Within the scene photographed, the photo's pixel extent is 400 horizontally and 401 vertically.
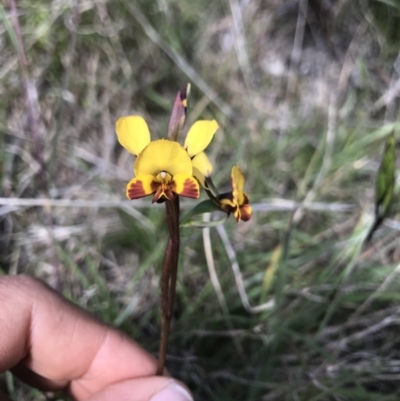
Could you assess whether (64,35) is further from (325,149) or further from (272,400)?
(272,400)

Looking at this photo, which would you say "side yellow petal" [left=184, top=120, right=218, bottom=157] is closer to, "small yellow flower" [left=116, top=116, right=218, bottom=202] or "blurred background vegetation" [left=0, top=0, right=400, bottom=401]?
"small yellow flower" [left=116, top=116, right=218, bottom=202]

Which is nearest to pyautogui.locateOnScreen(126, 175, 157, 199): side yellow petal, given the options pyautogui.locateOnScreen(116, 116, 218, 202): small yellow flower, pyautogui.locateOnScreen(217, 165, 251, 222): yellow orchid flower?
pyautogui.locateOnScreen(116, 116, 218, 202): small yellow flower

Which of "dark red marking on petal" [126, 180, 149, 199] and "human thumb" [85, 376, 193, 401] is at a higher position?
"dark red marking on petal" [126, 180, 149, 199]

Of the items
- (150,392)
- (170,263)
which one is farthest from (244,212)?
(150,392)

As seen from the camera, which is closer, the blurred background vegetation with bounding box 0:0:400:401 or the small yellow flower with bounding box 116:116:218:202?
the small yellow flower with bounding box 116:116:218:202

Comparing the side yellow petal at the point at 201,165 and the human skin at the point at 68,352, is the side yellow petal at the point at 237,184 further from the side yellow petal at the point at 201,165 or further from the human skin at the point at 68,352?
the human skin at the point at 68,352

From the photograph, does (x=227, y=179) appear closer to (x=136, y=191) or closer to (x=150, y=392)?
(x=150, y=392)

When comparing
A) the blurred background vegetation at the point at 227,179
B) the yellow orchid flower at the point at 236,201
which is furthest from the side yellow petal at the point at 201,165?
the blurred background vegetation at the point at 227,179

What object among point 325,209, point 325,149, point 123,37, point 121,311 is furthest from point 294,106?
point 121,311
